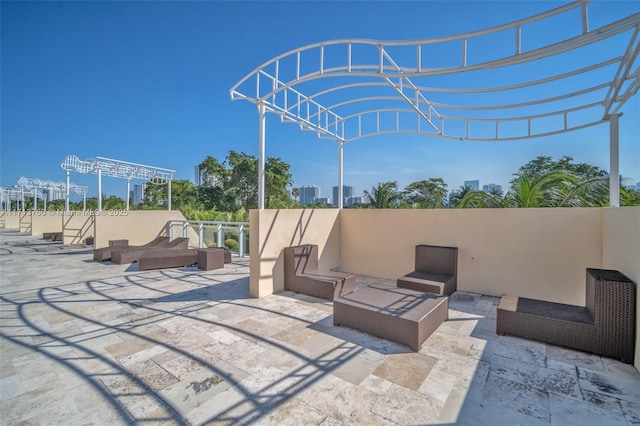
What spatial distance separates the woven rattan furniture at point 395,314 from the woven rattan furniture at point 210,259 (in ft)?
16.0

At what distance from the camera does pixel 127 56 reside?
554 inches

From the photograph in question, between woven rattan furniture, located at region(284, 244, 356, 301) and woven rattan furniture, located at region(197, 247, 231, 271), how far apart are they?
9.69ft

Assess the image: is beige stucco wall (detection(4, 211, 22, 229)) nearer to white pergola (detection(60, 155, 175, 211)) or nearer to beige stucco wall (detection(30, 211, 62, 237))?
beige stucco wall (detection(30, 211, 62, 237))

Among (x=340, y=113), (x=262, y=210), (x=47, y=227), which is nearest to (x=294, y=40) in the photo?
(x=340, y=113)

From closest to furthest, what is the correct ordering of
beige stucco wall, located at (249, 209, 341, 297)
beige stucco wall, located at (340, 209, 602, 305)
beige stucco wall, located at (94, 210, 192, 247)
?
beige stucco wall, located at (340, 209, 602, 305) → beige stucco wall, located at (249, 209, 341, 297) → beige stucco wall, located at (94, 210, 192, 247)

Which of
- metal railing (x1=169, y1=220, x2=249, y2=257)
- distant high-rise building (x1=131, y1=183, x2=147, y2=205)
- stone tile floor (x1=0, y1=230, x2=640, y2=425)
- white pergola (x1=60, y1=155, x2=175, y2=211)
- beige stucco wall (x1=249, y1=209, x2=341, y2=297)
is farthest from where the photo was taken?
distant high-rise building (x1=131, y1=183, x2=147, y2=205)

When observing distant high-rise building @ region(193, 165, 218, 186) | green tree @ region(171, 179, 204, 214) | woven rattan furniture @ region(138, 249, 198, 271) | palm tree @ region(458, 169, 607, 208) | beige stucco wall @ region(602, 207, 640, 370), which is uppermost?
distant high-rise building @ region(193, 165, 218, 186)

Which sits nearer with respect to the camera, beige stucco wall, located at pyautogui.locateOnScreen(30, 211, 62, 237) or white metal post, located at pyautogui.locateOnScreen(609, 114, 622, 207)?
white metal post, located at pyautogui.locateOnScreen(609, 114, 622, 207)

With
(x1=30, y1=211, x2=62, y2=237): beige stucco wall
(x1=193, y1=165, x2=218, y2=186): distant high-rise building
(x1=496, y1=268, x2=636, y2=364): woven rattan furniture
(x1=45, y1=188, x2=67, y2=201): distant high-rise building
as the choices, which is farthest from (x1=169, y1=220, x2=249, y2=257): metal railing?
(x1=45, y1=188, x2=67, y2=201): distant high-rise building

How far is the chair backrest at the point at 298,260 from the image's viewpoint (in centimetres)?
564

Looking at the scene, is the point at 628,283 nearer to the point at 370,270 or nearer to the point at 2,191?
the point at 370,270

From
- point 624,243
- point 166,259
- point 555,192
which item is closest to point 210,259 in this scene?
point 166,259

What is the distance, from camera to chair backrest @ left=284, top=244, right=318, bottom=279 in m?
5.64

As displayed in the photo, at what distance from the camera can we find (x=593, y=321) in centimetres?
318
